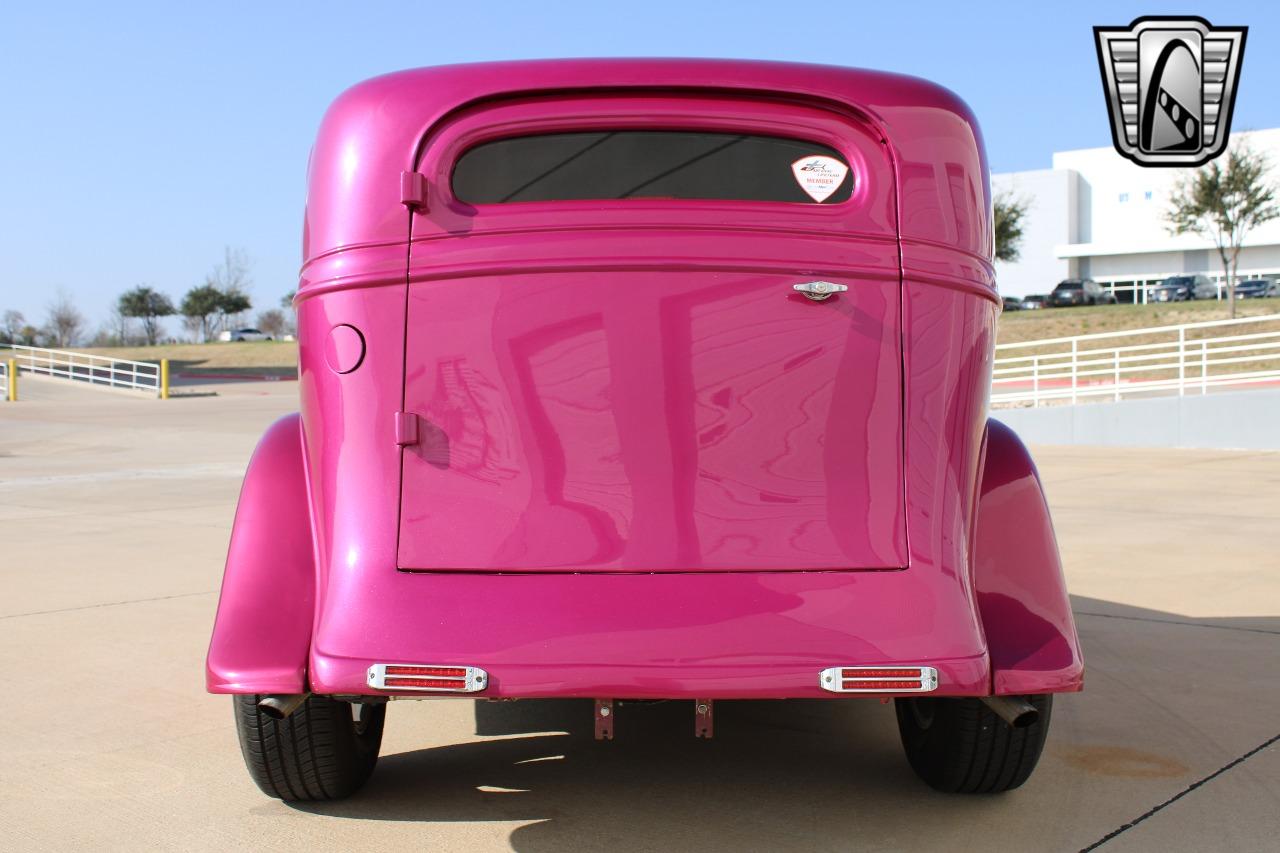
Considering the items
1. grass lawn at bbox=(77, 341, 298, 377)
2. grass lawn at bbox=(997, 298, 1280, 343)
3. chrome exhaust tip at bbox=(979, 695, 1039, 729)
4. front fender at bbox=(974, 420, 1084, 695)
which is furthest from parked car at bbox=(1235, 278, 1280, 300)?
chrome exhaust tip at bbox=(979, 695, 1039, 729)

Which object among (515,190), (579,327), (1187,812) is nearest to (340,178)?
(515,190)

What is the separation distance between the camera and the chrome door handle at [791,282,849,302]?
3.12 metres

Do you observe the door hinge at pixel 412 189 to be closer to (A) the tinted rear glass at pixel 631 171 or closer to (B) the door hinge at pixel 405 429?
(A) the tinted rear glass at pixel 631 171

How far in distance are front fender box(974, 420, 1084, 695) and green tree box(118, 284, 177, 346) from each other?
3558 inches

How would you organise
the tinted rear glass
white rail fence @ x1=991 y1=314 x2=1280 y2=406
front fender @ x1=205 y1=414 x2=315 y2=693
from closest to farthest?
front fender @ x1=205 y1=414 x2=315 y2=693
the tinted rear glass
white rail fence @ x1=991 y1=314 x2=1280 y2=406

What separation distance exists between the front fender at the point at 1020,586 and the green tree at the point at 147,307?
90374mm

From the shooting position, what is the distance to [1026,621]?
3.33 metres

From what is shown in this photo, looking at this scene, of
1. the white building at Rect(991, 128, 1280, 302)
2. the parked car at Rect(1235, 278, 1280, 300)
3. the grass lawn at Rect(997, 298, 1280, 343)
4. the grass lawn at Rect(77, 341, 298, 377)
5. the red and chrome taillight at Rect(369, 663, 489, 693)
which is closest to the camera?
the red and chrome taillight at Rect(369, 663, 489, 693)

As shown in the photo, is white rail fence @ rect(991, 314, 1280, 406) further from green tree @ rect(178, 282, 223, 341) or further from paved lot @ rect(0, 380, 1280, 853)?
green tree @ rect(178, 282, 223, 341)

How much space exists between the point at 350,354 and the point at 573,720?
1.85m

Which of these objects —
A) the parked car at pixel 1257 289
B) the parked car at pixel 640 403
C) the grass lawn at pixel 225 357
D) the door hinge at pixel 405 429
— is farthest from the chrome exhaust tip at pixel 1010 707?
the parked car at pixel 1257 289

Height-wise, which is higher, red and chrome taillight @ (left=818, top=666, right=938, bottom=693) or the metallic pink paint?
the metallic pink paint

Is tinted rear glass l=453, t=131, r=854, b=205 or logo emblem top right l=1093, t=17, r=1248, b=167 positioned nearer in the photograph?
tinted rear glass l=453, t=131, r=854, b=205

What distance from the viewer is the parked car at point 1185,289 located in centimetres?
5216
